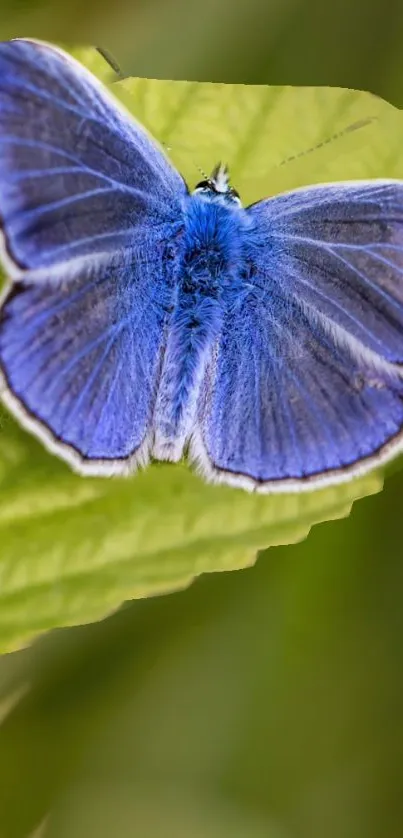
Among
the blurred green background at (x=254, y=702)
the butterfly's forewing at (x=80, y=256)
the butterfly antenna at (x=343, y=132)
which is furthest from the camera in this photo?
the blurred green background at (x=254, y=702)

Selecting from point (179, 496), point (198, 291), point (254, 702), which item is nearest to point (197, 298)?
point (198, 291)

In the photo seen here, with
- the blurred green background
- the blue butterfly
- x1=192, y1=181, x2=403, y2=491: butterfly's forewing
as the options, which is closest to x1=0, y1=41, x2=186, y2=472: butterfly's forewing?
the blue butterfly

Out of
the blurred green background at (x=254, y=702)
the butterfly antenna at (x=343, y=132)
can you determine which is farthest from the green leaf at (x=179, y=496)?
the blurred green background at (x=254, y=702)

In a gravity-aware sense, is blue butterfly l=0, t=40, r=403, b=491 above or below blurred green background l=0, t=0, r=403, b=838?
above

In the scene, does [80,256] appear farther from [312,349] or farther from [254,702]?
[254,702]

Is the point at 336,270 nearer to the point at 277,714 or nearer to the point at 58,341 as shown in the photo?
the point at 58,341

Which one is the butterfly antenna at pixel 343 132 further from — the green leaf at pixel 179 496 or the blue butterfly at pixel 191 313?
the blue butterfly at pixel 191 313

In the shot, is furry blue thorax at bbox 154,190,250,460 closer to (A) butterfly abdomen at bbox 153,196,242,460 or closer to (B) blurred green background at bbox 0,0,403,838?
(A) butterfly abdomen at bbox 153,196,242,460
